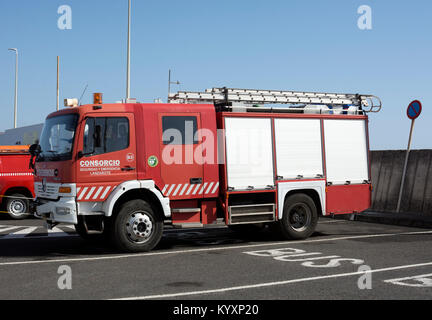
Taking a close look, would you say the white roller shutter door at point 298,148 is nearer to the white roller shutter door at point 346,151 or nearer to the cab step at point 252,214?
the white roller shutter door at point 346,151

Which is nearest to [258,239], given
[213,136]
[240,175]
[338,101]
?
[240,175]

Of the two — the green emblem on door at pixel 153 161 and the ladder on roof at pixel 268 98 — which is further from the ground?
the ladder on roof at pixel 268 98

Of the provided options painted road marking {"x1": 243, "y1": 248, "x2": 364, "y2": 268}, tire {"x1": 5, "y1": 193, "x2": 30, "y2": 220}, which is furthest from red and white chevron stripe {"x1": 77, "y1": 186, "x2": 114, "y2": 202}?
tire {"x1": 5, "y1": 193, "x2": 30, "y2": 220}

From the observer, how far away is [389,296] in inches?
243

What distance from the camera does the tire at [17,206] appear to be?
1609 centimetres

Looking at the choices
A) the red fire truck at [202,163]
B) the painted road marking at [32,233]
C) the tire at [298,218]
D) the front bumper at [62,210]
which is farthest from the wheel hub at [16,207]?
the tire at [298,218]

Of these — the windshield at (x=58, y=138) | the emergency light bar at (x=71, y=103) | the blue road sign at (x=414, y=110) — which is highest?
the blue road sign at (x=414, y=110)

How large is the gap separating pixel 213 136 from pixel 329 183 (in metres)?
2.98

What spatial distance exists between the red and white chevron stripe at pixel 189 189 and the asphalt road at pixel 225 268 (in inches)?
41.3

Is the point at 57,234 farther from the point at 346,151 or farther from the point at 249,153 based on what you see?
the point at 346,151

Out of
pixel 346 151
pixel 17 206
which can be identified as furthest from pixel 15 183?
pixel 346 151

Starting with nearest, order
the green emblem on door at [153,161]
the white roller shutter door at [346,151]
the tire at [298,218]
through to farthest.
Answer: the green emblem on door at [153,161]
the tire at [298,218]
the white roller shutter door at [346,151]

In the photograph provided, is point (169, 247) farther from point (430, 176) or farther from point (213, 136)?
point (430, 176)

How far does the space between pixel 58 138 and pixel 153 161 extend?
1.73 m
